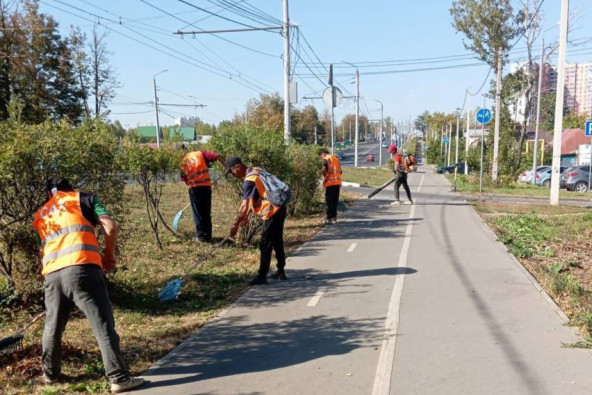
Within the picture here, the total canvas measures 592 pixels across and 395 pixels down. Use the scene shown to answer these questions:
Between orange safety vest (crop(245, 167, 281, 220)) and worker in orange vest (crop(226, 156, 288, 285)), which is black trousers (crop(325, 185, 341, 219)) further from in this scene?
orange safety vest (crop(245, 167, 281, 220))

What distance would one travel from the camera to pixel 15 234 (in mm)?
5484

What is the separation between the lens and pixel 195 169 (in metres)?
9.69

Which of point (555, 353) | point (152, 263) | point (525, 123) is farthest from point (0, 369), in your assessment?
point (525, 123)

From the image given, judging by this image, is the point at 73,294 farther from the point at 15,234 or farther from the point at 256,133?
the point at 256,133

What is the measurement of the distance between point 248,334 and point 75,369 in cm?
170

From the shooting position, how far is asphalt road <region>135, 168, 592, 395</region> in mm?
4289

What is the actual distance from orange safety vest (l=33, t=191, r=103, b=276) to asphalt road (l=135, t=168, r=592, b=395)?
1.18 meters

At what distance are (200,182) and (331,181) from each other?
13.0ft

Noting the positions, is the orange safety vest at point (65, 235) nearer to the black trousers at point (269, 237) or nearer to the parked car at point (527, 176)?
the black trousers at point (269, 237)

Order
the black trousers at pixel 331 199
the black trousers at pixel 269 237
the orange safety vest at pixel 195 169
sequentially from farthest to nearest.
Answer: the black trousers at pixel 331 199 < the orange safety vest at pixel 195 169 < the black trousers at pixel 269 237

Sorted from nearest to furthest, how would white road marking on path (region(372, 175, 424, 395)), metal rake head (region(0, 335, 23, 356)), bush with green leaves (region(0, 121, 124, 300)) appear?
1. white road marking on path (region(372, 175, 424, 395))
2. metal rake head (region(0, 335, 23, 356))
3. bush with green leaves (region(0, 121, 124, 300))

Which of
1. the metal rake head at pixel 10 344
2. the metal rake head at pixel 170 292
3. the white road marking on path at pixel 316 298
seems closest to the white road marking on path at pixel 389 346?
the white road marking on path at pixel 316 298

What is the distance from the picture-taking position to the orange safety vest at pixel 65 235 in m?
4.14

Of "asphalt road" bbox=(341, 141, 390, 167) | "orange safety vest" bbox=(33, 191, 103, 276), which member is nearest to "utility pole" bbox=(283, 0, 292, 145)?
"orange safety vest" bbox=(33, 191, 103, 276)
